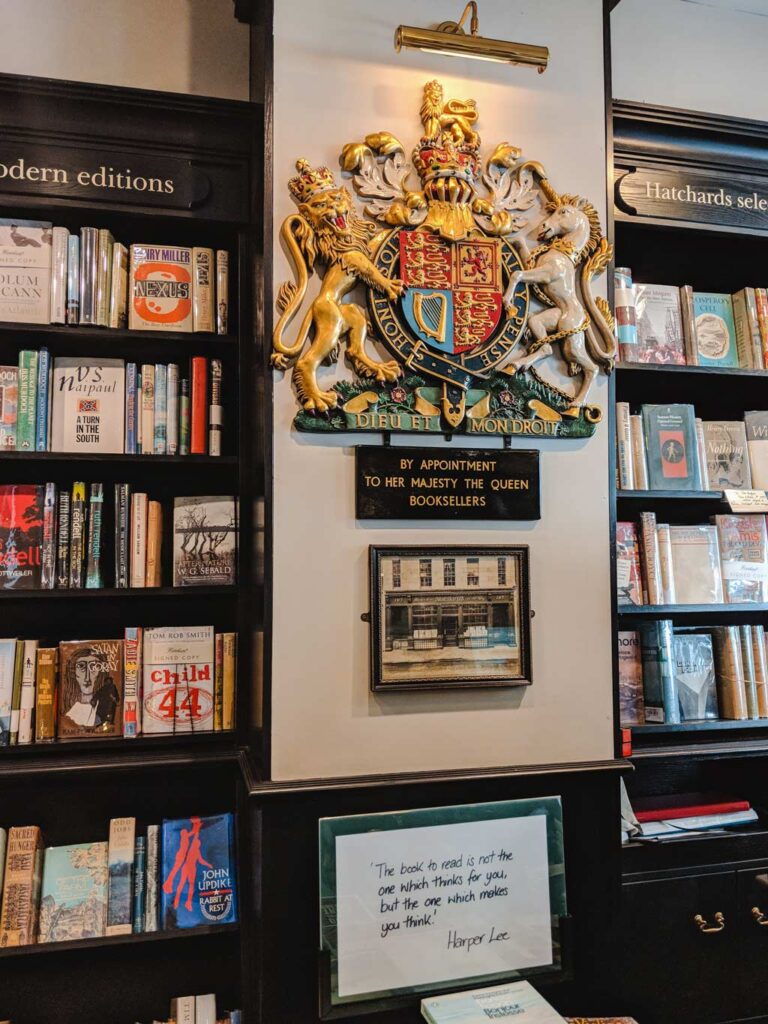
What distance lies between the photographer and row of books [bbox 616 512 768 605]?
6.45 ft

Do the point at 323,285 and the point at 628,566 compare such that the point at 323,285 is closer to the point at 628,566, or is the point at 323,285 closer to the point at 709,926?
the point at 628,566

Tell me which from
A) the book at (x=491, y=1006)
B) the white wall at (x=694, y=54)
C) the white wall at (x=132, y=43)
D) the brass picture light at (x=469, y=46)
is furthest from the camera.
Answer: the white wall at (x=694, y=54)

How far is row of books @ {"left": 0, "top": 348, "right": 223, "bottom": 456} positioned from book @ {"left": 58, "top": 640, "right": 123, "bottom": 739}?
490 millimetres

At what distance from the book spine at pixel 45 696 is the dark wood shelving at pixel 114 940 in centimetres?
45

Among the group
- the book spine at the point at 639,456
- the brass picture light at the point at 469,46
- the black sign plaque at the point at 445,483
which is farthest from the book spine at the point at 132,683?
the brass picture light at the point at 469,46

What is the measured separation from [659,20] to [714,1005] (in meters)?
2.82

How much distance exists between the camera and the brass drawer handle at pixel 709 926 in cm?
175

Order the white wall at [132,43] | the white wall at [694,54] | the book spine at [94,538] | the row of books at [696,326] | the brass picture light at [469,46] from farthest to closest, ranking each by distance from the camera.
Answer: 1. the white wall at [694,54]
2. the row of books at [696,326]
3. the white wall at [132,43]
4. the book spine at [94,538]
5. the brass picture light at [469,46]

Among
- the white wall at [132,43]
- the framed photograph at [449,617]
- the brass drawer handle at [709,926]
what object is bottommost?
the brass drawer handle at [709,926]

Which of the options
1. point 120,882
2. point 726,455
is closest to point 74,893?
point 120,882

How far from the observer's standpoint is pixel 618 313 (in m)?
1.96

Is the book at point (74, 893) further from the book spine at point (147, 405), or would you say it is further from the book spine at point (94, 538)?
the book spine at point (147, 405)

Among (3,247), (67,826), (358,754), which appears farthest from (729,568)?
(3,247)

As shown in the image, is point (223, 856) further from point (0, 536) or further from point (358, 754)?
point (0, 536)
